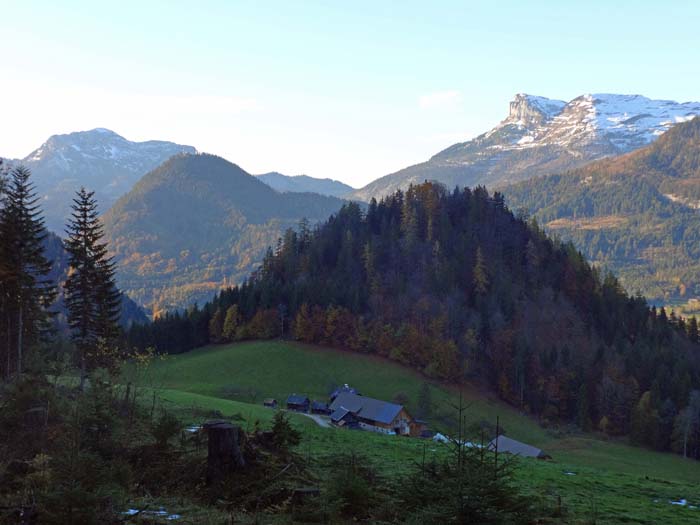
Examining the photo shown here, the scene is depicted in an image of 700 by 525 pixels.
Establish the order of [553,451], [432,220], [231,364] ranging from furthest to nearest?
[432,220], [231,364], [553,451]

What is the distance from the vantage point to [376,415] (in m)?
88.0

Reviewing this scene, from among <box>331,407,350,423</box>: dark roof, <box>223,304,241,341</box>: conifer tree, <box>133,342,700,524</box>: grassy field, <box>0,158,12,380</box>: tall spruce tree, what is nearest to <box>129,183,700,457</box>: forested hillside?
<box>223,304,241,341</box>: conifer tree

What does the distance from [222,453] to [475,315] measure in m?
114

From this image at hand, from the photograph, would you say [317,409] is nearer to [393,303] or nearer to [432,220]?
[393,303]

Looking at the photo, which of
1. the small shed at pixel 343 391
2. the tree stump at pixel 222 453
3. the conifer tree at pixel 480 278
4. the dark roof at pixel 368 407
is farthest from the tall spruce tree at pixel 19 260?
the conifer tree at pixel 480 278

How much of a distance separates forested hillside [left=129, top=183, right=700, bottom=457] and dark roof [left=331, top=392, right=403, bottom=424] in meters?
22.9

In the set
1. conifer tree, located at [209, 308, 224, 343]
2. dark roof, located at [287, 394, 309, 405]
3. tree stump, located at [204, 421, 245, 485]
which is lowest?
dark roof, located at [287, 394, 309, 405]

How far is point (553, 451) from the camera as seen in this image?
3243 inches

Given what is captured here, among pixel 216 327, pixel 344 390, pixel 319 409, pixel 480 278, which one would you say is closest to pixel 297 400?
pixel 319 409

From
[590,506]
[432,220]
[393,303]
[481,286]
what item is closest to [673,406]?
[481,286]

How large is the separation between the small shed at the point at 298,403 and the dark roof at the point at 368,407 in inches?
174

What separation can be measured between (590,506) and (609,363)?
101 m

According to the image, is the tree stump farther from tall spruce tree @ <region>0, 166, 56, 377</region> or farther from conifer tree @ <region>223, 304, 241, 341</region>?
conifer tree @ <region>223, 304, 241, 341</region>

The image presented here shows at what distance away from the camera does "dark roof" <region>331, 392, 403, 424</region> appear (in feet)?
287
